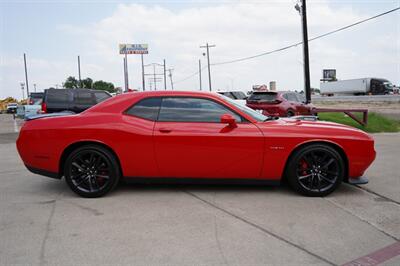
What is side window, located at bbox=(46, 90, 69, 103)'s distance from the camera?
12.6 meters

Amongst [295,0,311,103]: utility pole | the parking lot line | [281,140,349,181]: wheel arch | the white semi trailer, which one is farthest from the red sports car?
the white semi trailer

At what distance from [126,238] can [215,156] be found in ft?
5.53

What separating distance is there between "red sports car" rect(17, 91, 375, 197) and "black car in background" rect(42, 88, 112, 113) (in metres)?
8.24

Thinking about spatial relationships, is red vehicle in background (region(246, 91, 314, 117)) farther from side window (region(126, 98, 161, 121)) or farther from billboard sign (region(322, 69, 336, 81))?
billboard sign (region(322, 69, 336, 81))

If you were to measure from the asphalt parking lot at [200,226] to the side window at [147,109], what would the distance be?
112 cm

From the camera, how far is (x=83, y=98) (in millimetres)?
13203

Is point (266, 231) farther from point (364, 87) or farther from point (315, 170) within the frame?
point (364, 87)

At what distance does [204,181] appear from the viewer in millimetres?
4855

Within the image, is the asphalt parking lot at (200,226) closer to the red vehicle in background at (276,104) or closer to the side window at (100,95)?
the side window at (100,95)

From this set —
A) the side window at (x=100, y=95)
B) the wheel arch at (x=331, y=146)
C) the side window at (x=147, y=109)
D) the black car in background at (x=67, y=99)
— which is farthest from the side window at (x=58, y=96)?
the wheel arch at (x=331, y=146)

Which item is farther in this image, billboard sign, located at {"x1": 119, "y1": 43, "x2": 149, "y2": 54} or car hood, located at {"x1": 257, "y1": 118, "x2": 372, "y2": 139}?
billboard sign, located at {"x1": 119, "y1": 43, "x2": 149, "y2": 54}

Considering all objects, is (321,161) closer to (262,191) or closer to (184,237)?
(262,191)

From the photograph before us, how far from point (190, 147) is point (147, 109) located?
82 centimetres

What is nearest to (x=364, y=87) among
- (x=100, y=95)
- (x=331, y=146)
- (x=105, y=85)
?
(x=100, y=95)
